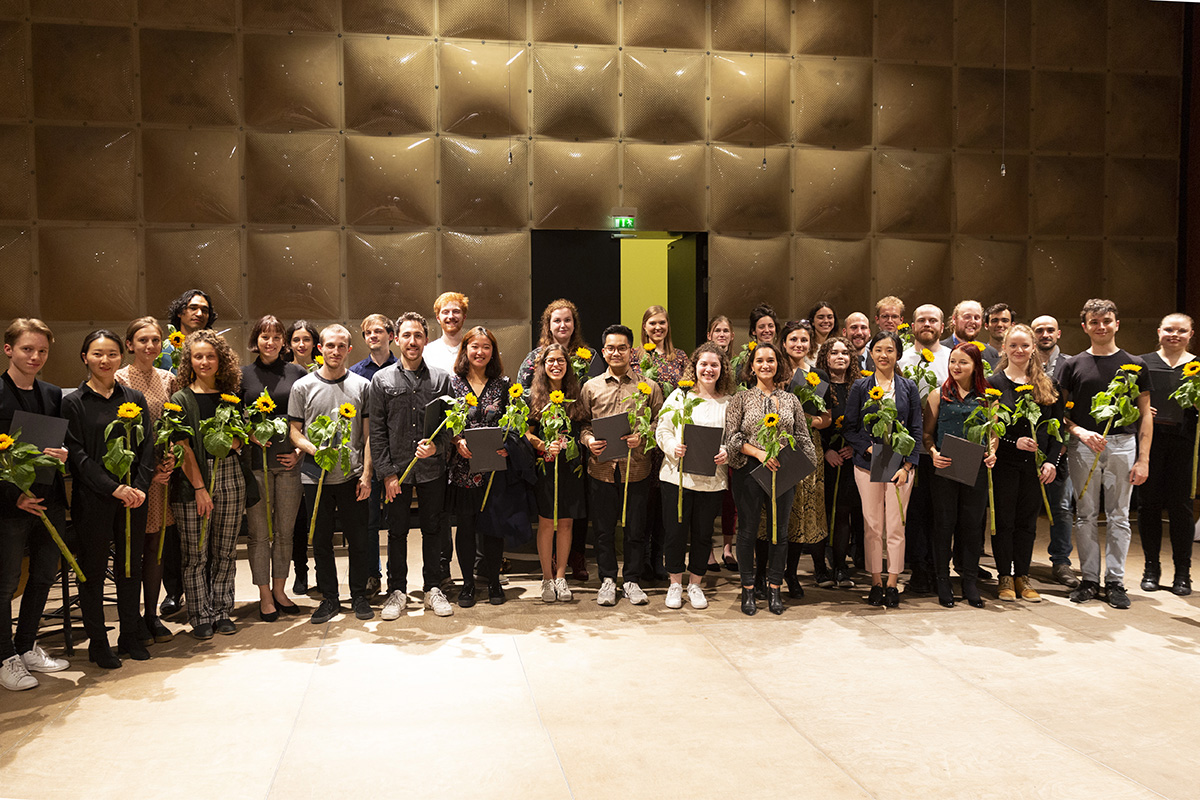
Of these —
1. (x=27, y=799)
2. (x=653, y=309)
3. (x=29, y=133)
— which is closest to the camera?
(x=27, y=799)

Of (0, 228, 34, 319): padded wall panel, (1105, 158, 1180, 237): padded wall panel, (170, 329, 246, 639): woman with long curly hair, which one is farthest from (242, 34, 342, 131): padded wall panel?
(1105, 158, 1180, 237): padded wall panel

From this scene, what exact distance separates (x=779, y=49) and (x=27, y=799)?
7984mm

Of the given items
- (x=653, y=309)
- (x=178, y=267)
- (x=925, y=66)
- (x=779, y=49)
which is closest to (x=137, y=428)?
(x=653, y=309)

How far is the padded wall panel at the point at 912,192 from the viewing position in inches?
335

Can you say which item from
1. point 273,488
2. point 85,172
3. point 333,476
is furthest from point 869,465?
point 85,172

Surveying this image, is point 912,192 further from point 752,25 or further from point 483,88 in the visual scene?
point 483,88

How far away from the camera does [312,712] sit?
361 cm

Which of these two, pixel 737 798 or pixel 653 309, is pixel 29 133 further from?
pixel 737 798

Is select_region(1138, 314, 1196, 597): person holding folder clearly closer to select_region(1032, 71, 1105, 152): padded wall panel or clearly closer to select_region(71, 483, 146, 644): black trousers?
select_region(1032, 71, 1105, 152): padded wall panel

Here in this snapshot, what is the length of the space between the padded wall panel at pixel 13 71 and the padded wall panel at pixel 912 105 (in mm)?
7490

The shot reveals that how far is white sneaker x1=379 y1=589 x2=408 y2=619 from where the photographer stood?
485 cm

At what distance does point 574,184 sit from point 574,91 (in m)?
0.84

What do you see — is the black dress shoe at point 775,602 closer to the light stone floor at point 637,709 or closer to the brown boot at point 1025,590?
the light stone floor at point 637,709

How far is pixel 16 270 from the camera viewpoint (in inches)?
285
